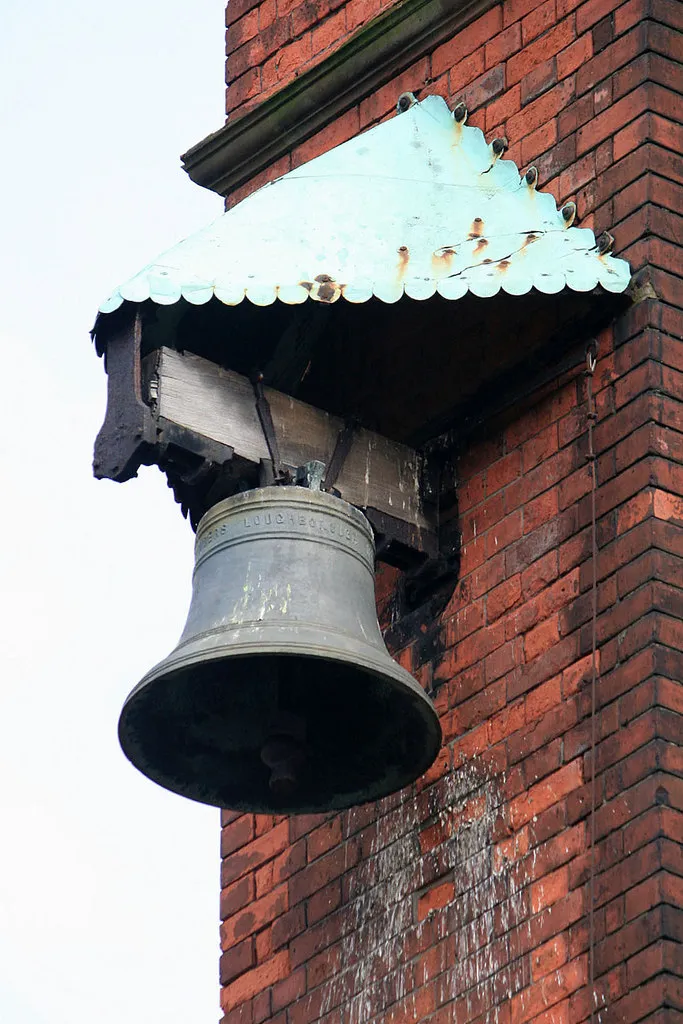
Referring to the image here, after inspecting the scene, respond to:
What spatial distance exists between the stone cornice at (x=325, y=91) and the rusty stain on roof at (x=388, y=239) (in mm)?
744

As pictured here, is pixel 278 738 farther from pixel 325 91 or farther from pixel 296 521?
pixel 325 91

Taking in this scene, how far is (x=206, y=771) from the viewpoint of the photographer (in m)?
7.96

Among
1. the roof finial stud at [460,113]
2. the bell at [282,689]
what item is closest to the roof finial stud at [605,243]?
Answer: the roof finial stud at [460,113]

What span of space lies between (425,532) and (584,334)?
734mm

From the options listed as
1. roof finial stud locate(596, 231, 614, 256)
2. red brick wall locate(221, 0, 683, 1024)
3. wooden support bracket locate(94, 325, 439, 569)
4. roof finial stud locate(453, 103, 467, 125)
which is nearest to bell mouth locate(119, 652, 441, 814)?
red brick wall locate(221, 0, 683, 1024)

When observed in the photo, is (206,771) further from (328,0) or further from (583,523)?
(328,0)

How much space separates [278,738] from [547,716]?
703 mm

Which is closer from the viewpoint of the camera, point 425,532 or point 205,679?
point 205,679

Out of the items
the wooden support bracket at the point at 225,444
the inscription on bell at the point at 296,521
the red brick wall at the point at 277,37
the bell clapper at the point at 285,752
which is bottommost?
the bell clapper at the point at 285,752

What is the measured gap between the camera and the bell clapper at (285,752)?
7.80 m

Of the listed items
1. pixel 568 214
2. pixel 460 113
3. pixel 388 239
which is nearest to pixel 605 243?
pixel 568 214

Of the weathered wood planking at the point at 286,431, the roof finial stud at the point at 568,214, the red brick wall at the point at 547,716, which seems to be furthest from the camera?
the roof finial stud at the point at 568,214

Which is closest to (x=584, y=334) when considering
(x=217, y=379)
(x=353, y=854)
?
(x=217, y=379)

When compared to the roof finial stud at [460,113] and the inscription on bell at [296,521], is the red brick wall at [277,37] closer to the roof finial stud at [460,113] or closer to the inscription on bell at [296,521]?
the roof finial stud at [460,113]
